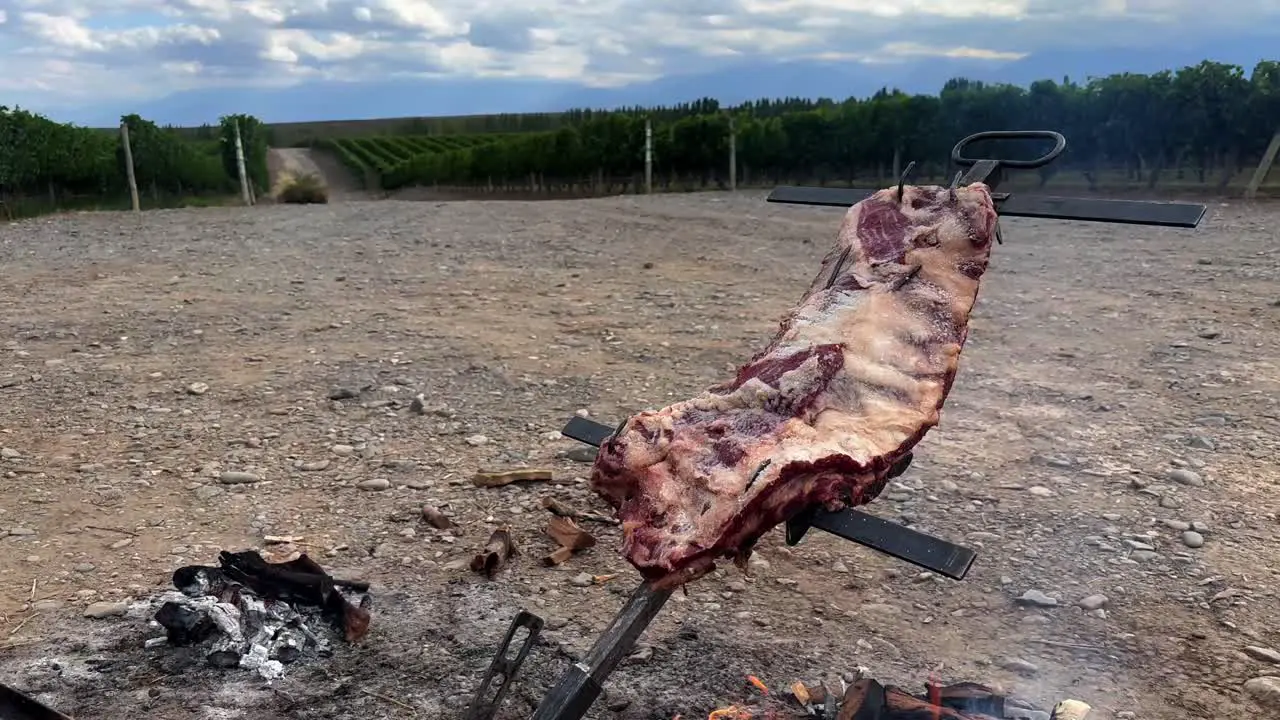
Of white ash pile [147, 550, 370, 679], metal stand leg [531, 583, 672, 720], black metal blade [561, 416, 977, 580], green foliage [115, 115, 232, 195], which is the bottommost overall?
white ash pile [147, 550, 370, 679]

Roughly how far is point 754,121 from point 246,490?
18.6m

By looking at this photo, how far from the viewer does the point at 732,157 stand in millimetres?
20281

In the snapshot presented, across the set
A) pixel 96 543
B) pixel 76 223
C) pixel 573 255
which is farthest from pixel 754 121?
pixel 96 543

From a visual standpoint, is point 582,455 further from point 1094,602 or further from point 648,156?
point 648,156

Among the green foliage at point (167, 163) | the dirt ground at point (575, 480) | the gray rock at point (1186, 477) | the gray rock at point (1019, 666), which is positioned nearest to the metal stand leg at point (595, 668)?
the dirt ground at point (575, 480)

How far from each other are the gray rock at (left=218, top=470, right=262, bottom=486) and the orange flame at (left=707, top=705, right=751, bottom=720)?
2759 mm

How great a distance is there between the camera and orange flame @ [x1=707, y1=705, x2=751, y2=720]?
2570 mm

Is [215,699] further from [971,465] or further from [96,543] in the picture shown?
[971,465]

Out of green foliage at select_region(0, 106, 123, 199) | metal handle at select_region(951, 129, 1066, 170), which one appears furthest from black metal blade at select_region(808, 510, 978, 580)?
green foliage at select_region(0, 106, 123, 199)

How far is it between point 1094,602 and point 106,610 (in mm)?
3543

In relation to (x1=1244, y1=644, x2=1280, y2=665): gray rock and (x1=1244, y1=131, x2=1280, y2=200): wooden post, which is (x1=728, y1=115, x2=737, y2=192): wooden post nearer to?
(x1=1244, y1=131, x2=1280, y2=200): wooden post

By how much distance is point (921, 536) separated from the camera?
73.3 inches

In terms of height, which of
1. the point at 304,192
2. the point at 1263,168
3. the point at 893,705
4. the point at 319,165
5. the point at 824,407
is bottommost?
the point at 893,705

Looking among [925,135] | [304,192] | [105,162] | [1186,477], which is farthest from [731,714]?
[105,162]
